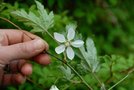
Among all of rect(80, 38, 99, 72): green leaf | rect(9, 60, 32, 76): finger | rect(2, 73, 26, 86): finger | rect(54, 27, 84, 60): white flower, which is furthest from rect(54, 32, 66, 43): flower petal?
rect(2, 73, 26, 86): finger

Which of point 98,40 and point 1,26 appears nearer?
point 1,26

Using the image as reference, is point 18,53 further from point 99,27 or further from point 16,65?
point 99,27

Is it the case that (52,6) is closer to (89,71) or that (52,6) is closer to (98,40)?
(98,40)

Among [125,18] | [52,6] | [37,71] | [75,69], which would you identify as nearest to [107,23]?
[125,18]

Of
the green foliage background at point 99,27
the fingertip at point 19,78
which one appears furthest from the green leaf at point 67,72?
the fingertip at point 19,78

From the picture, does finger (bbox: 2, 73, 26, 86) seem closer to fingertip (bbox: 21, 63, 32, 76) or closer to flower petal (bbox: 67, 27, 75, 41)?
fingertip (bbox: 21, 63, 32, 76)

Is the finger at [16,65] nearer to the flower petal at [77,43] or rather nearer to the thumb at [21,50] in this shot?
the thumb at [21,50]

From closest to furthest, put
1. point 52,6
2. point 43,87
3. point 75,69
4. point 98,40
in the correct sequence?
point 75,69
point 43,87
point 52,6
point 98,40
